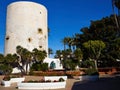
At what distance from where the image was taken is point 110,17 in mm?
50406

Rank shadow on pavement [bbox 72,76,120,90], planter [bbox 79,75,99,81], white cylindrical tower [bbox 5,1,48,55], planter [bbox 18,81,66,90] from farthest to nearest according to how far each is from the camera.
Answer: white cylindrical tower [bbox 5,1,48,55] → planter [bbox 79,75,99,81] → planter [bbox 18,81,66,90] → shadow on pavement [bbox 72,76,120,90]

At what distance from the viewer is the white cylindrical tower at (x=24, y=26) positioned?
4431cm

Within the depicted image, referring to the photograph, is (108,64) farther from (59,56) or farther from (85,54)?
(59,56)

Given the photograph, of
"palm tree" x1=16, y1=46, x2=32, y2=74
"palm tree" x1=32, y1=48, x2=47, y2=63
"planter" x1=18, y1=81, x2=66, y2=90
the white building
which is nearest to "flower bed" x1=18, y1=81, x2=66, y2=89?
"planter" x1=18, y1=81, x2=66, y2=90

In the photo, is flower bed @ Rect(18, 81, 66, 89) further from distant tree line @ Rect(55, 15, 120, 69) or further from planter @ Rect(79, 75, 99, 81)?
distant tree line @ Rect(55, 15, 120, 69)

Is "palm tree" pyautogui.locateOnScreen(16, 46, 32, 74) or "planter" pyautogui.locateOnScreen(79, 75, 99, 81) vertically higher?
"palm tree" pyautogui.locateOnScreen(16, 46, 32, 74)

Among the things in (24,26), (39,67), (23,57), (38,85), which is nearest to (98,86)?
(38,85)

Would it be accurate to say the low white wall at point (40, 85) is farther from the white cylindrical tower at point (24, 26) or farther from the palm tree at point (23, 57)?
the white cylindrical tower at point (24, 26)

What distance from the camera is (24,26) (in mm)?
44469

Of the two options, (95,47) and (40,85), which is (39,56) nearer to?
(95,47)

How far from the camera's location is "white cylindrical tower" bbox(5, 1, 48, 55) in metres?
44.3

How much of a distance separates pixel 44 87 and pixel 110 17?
36.8 meters

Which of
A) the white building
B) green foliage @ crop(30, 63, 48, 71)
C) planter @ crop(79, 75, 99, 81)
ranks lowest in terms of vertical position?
planter @ crop(79, 75, 99, 81)

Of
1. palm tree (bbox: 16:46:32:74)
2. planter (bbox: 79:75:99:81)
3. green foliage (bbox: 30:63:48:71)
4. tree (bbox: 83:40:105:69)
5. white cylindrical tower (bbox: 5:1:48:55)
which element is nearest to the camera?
planter (bbox: 79:75:99:81)
